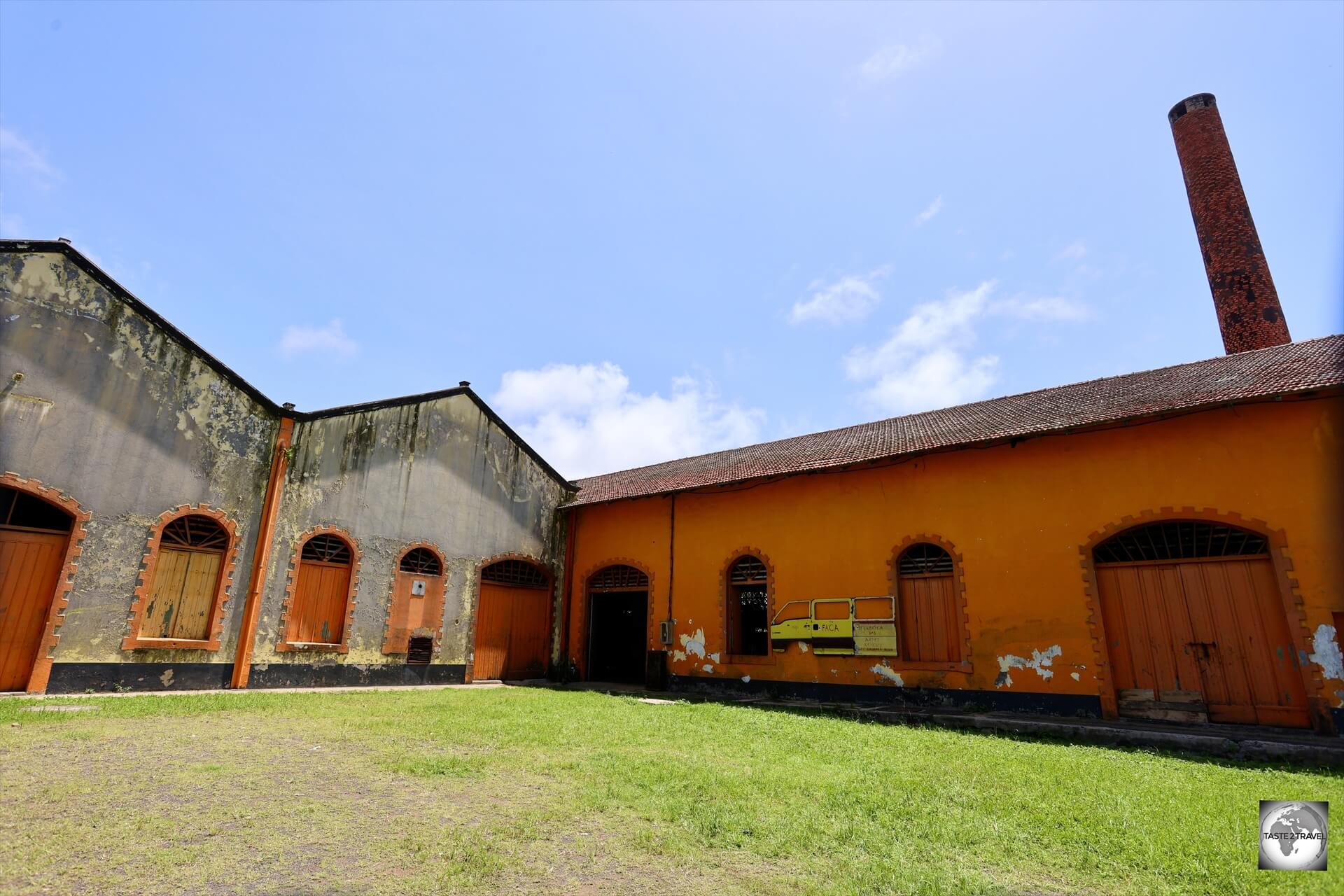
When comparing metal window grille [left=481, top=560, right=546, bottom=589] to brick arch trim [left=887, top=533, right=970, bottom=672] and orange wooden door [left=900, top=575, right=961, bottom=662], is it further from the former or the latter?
orange wooden door [left=900, top=575, right=961, bottom=662]

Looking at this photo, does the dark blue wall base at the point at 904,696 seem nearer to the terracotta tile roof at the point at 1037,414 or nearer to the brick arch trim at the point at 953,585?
the brick arch trim at the point at 953,585

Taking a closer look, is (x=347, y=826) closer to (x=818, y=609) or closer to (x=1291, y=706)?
(x=818, y=609)

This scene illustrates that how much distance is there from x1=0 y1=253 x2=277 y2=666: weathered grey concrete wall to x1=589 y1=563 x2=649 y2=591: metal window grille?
7559 mm

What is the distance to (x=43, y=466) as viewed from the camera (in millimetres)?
9570

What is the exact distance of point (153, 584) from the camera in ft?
34.2

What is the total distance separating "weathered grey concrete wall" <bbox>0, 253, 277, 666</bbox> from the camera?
9617mm

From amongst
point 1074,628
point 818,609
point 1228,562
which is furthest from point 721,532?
point 1228,562

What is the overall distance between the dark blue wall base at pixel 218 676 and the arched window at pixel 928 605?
921 cm

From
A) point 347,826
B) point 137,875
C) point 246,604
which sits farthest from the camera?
point 246,604

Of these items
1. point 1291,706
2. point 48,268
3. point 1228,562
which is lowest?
point 1291,706

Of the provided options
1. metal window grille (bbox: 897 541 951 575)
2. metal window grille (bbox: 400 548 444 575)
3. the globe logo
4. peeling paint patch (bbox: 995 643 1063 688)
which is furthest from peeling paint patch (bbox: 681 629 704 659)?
the globe logo

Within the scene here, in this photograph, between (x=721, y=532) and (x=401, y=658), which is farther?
(x=721, y=532)

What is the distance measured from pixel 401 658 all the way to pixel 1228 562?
45.8 feet

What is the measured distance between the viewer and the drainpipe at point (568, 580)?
52.9ft
